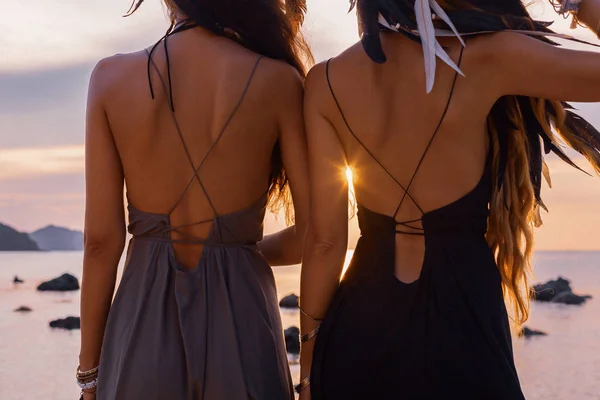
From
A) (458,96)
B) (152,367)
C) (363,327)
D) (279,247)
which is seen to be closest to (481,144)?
(458,96)

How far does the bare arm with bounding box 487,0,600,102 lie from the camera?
228cm

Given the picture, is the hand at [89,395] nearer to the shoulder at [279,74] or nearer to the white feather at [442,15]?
the shoulder at [279,74]

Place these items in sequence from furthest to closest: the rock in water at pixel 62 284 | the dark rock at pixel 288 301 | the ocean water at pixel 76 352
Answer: the rock in water at pixel 62 284 → the dark rock at pixel 288 301 → the ocean water at pixel 76 352

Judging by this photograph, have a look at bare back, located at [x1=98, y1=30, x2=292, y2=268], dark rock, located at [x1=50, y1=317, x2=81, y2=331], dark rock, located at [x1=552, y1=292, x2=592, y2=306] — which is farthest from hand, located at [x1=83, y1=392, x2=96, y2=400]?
dark rock, located at [x1=552, y1=292, x2=592, y2=306]

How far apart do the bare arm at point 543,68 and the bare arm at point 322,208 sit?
58cm

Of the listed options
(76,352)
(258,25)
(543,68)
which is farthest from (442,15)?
(76,352)

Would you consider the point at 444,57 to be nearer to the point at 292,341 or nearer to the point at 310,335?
the point at 310,335

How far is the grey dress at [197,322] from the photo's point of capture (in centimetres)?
242

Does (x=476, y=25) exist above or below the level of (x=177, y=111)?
above

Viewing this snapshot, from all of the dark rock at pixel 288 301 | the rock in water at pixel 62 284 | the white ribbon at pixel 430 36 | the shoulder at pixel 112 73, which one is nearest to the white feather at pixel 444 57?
the white ribbon at pixel 430 36

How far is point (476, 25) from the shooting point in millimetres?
2391

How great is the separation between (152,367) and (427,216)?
101 cm

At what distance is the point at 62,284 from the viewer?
19094mm

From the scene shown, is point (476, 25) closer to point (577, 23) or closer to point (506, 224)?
point (577, 23)
